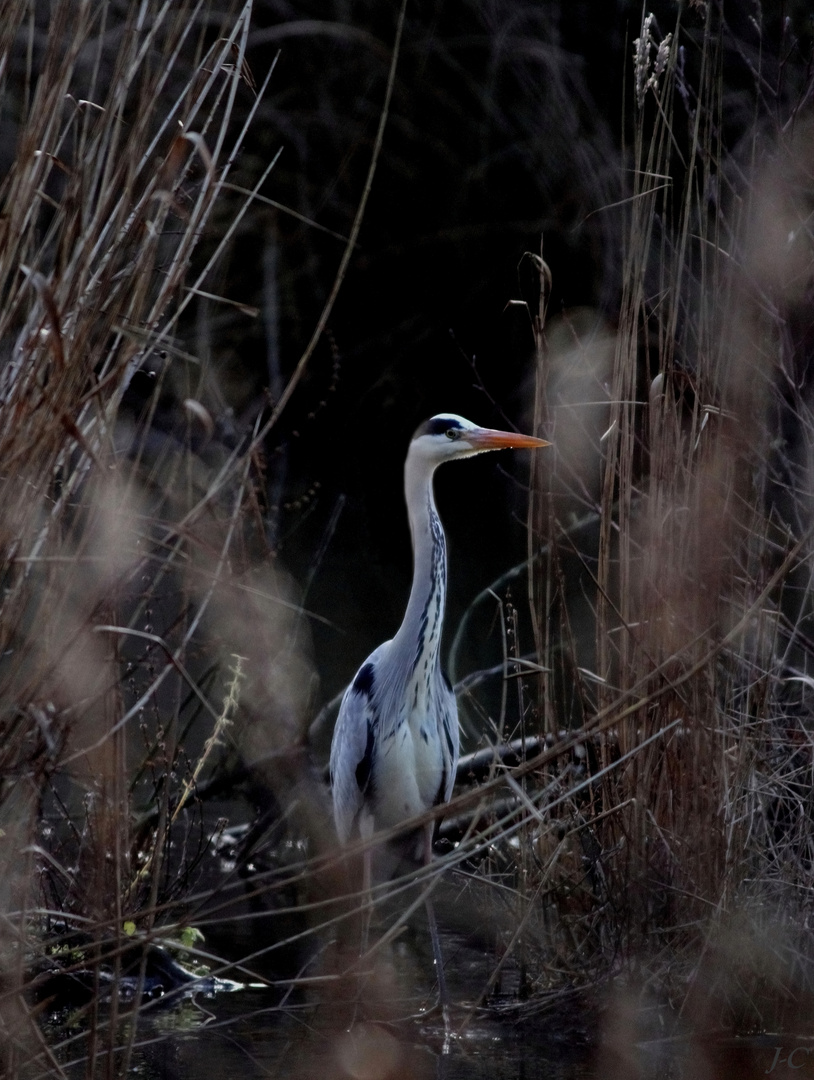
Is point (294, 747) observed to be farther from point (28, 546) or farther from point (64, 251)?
point (64, 251)

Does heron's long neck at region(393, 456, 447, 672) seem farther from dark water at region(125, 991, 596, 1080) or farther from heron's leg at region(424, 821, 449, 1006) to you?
dark water at region(125, 991, 596, 1080)

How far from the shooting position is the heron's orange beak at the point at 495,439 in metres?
3.26

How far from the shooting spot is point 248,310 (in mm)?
1562

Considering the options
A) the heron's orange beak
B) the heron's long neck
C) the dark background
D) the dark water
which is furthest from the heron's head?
the dark background

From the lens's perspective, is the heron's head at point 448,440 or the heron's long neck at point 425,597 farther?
the heron's head at point 448,440

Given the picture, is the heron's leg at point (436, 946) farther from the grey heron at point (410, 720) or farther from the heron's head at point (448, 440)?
the heron's head at point (448, 440)

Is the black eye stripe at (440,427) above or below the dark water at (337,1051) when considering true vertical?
above

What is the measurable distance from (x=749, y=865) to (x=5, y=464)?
158cm

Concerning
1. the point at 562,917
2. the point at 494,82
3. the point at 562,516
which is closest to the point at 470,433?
the point at 562,917

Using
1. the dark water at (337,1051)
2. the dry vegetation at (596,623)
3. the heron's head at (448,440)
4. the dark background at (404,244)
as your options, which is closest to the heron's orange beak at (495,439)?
the heron's head at (448,440)

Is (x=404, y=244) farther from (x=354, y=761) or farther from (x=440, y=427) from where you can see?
(x=354, y=761)

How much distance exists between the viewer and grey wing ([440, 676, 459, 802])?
3.36 m

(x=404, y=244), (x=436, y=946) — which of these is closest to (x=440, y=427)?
(x=436, y=946)

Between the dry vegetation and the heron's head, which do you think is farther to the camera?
the heron's head
